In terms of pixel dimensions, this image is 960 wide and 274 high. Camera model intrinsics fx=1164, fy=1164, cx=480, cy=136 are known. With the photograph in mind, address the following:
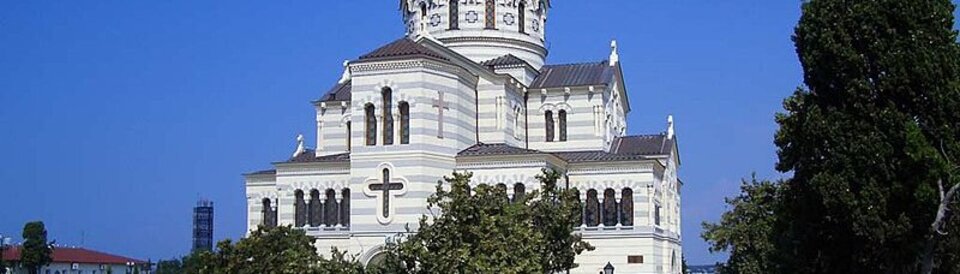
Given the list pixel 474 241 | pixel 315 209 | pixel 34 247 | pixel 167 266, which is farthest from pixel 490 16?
pixel 167 266

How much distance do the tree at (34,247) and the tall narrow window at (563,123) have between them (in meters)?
50.7

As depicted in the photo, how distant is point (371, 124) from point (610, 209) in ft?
35.4

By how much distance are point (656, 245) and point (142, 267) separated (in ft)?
307

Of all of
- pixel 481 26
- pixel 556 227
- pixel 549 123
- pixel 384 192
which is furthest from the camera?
pixel 481 26

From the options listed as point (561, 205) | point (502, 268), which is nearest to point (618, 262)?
point (561, 205)

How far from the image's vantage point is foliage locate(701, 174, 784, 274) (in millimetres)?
43875

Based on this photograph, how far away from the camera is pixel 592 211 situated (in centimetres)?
4928

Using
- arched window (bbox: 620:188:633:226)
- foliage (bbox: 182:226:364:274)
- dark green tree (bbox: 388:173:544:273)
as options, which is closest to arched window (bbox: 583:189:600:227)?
arched window (bbox: 620:188:633:226)

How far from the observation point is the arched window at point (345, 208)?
48.1 m

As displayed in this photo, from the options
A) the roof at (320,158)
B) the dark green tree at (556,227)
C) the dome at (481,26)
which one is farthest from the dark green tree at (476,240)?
the dome at (481,26)

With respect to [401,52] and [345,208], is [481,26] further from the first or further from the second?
[345,208]

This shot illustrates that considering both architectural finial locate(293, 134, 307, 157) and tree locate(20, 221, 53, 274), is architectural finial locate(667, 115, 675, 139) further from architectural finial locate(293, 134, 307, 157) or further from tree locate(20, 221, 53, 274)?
tree locate(20, 221, 53, 274)

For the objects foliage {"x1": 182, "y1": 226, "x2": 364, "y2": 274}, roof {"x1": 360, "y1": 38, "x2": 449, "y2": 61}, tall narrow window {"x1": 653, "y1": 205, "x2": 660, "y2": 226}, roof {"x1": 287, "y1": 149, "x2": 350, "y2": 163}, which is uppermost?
roof {"x1": 360, "y1": 38, "x2": 449, "y2": 61}

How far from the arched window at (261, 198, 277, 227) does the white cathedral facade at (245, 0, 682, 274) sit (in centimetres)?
5
